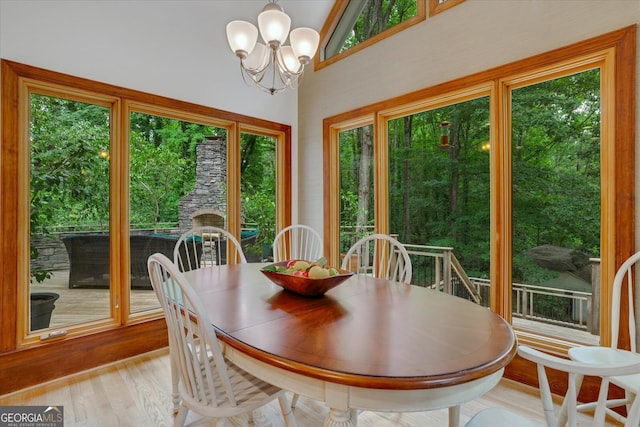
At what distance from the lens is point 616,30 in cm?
190

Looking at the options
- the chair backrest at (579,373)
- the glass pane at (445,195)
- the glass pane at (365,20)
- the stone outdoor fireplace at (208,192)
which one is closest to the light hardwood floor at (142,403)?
the glass pane at (445,195)

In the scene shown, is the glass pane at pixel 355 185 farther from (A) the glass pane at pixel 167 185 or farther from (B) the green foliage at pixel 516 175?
(A) the glass pane at pixel 167 185

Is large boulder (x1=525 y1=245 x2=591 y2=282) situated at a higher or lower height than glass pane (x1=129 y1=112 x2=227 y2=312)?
lower

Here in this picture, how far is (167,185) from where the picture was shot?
9.98ft

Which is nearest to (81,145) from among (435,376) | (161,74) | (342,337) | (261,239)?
(161,74)

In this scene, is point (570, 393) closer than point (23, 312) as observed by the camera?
Yes

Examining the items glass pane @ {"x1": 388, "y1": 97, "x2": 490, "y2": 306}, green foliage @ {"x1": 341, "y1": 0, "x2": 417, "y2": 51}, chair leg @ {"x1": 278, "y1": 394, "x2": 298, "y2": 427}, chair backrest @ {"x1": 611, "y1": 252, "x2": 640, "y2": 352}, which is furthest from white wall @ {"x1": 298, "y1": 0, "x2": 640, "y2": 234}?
chair leg @ {"x1": 278, "y1": 394, "x2": 298, "y2": 427}

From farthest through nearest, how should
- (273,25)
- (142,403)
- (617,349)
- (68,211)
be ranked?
1. (68,211)
2. (142,403)
3. (273,25)
4. (617,349)

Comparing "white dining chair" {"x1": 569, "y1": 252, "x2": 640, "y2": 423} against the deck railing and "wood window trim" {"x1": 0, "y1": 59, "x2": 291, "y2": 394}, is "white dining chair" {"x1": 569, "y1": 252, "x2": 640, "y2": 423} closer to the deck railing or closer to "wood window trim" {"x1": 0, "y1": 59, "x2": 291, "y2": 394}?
the deck railing

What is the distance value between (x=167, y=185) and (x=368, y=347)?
104 inches

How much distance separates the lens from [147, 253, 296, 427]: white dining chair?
1.15m

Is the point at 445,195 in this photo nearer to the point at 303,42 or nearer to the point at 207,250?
the point at 303,42
